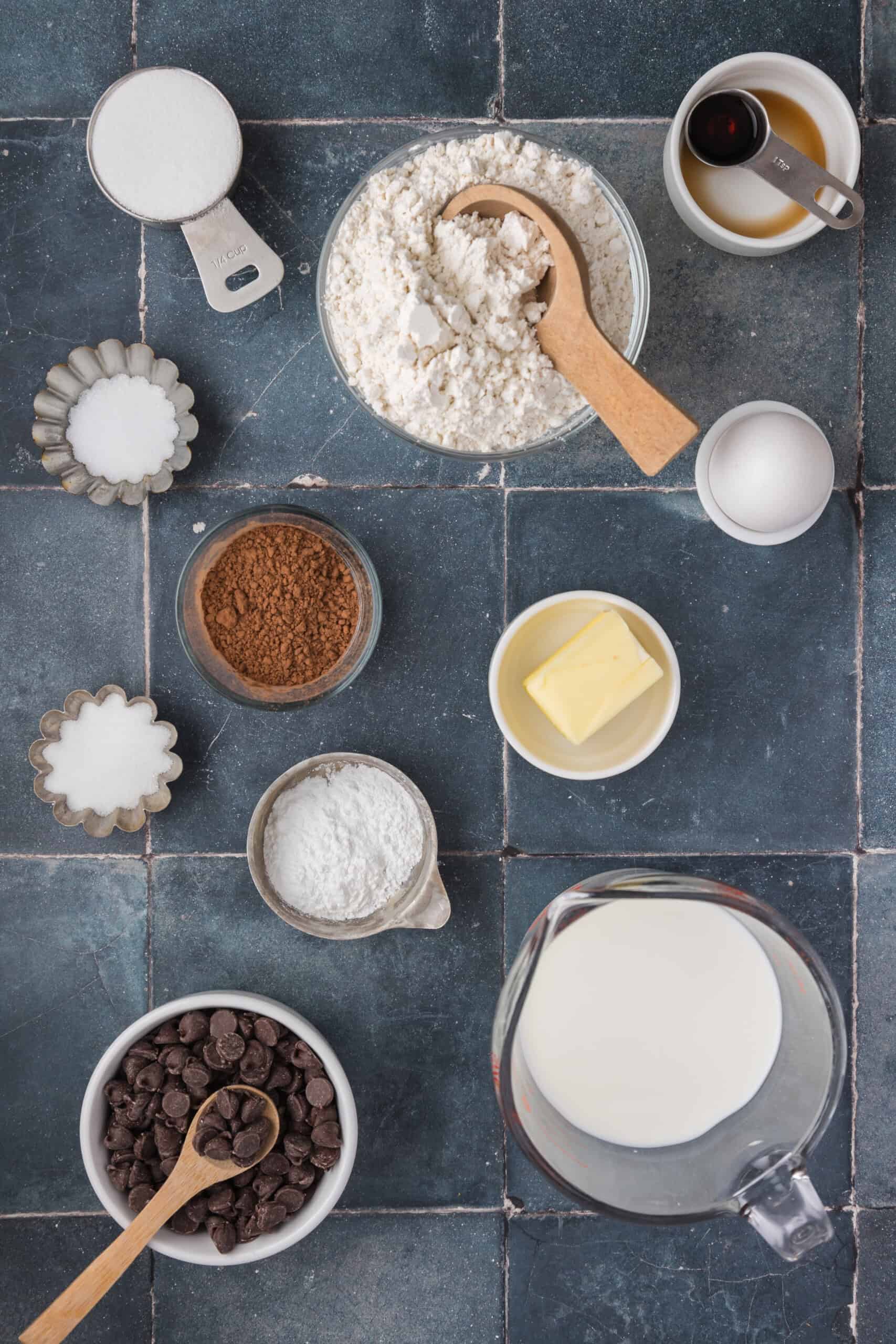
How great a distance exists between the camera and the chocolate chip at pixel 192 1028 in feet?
3.84

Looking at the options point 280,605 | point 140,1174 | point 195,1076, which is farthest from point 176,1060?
point 280,605

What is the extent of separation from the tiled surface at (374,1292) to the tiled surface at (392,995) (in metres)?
0.04

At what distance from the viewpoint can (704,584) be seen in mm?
1280

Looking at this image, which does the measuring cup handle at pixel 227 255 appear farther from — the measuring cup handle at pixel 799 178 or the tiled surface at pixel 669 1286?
the tiled surface at pixel 669 1286

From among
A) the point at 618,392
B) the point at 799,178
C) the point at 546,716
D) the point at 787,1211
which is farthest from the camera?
the point at 546,716

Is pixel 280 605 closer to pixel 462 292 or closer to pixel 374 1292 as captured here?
pixel 462 292

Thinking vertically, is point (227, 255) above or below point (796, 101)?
below

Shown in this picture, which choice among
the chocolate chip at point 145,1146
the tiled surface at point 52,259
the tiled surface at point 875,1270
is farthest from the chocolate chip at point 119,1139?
the tiled surface at point 875,1270

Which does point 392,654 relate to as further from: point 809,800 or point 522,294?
point 809,800

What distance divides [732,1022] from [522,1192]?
503 mm

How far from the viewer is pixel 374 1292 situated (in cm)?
129

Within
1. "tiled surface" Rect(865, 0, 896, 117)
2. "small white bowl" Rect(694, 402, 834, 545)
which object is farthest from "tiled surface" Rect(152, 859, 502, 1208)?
"tiled surface" Rect(865, 0, 896, 117)

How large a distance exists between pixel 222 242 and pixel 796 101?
0.74 m

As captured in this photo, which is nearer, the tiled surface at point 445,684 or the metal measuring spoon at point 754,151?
the metal measuring spoon at point 754,151
